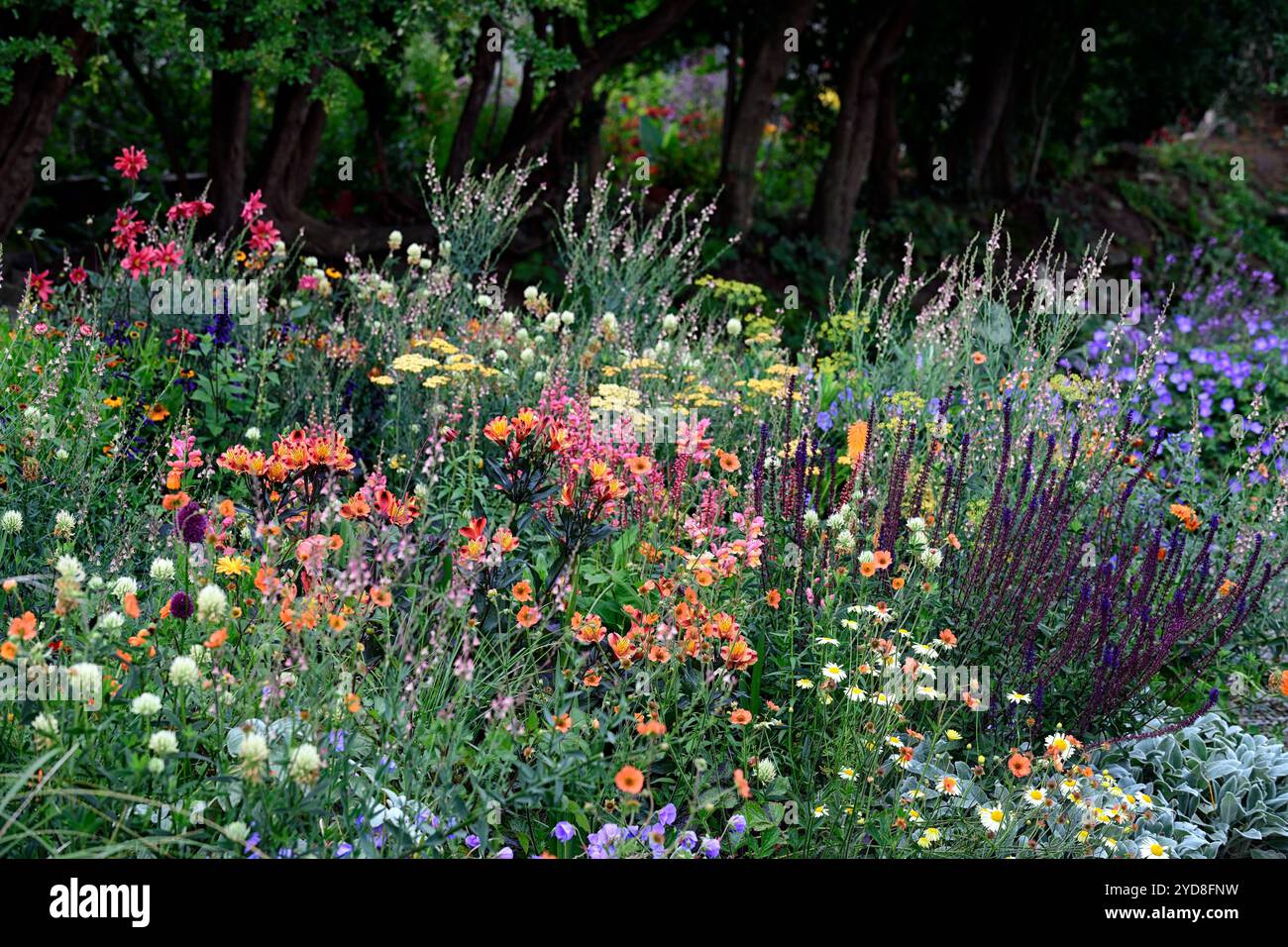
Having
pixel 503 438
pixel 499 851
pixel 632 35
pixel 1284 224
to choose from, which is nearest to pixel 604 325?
pixel 503 438

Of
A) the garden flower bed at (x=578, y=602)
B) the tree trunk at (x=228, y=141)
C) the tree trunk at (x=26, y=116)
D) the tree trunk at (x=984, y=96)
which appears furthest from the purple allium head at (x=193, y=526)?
the tree trunk at (x=984, y=96)

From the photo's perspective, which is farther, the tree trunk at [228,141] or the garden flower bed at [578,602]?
the tree trunk at [228,141]

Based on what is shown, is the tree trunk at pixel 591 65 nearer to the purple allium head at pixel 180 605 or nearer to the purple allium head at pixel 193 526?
the purple allium head at pixel 193 526

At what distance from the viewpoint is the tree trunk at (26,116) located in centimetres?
689

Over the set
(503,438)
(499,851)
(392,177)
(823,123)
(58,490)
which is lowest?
(499,851)

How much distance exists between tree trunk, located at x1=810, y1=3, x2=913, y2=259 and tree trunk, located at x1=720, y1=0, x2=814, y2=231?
0.68 m

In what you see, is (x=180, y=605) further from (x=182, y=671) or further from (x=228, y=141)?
(x=228, y=141)

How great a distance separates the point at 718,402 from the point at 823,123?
8.38 metres

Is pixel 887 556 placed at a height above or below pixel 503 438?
below

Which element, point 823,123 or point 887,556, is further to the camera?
point 823,123

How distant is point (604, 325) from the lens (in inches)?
211

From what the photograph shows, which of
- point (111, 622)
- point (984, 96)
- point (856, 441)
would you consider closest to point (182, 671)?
point (111, 622)

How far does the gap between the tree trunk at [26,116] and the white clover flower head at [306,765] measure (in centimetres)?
592

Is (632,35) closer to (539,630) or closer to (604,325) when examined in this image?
(604,325)
